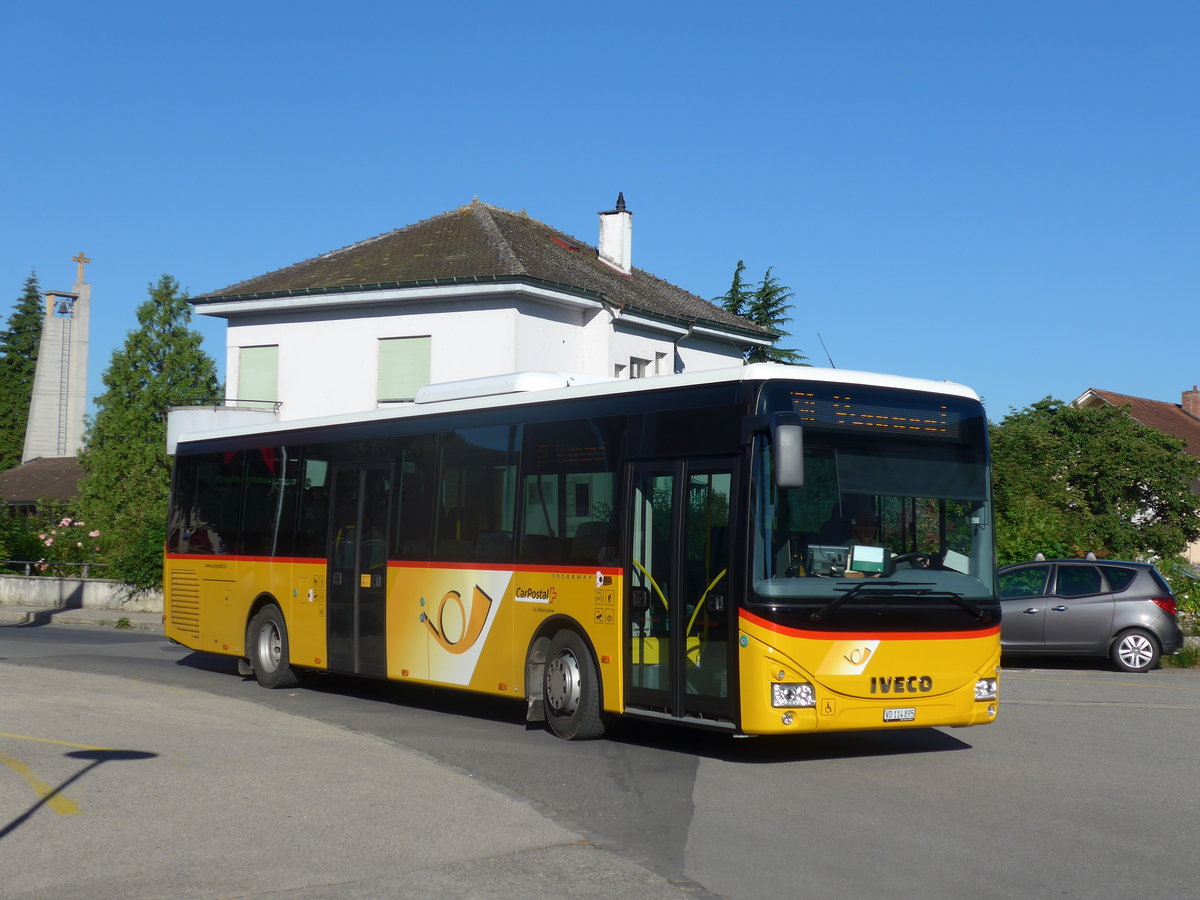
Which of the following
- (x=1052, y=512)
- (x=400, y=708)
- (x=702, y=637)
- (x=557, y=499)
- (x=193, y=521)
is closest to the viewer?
(x=702, y=637)

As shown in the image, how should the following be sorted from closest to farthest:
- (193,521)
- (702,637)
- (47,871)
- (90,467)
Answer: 1. (47,871)
2. (702,637)
3. (193,521)
4. (90,467)

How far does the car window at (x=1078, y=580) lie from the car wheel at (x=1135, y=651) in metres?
0.73

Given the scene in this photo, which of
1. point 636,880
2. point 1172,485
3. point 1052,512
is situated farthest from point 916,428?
point 1172,485

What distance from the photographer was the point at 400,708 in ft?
49.8

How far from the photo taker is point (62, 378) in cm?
7444

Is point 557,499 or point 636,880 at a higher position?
point 557,499

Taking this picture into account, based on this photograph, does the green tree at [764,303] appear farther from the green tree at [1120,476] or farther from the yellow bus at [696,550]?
the yellow bus at [696,550]

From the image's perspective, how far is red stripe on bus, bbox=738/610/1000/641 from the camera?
10414mm

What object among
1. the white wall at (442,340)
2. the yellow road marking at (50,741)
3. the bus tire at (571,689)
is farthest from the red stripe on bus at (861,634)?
the white wall at (442,340)

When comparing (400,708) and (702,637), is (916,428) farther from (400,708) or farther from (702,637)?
(400,708)

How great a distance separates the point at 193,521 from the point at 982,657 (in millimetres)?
11390

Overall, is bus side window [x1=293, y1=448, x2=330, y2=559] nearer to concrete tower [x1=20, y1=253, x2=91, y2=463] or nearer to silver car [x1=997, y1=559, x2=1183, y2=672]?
silver car [x1=997, y1=559, x2=1183, y2=672]

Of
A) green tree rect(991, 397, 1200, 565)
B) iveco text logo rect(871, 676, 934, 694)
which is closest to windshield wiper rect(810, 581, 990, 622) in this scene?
iveco text logo rect(871, 676, 934, 694)

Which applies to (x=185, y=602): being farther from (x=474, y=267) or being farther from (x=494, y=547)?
(x=474, y=267)
